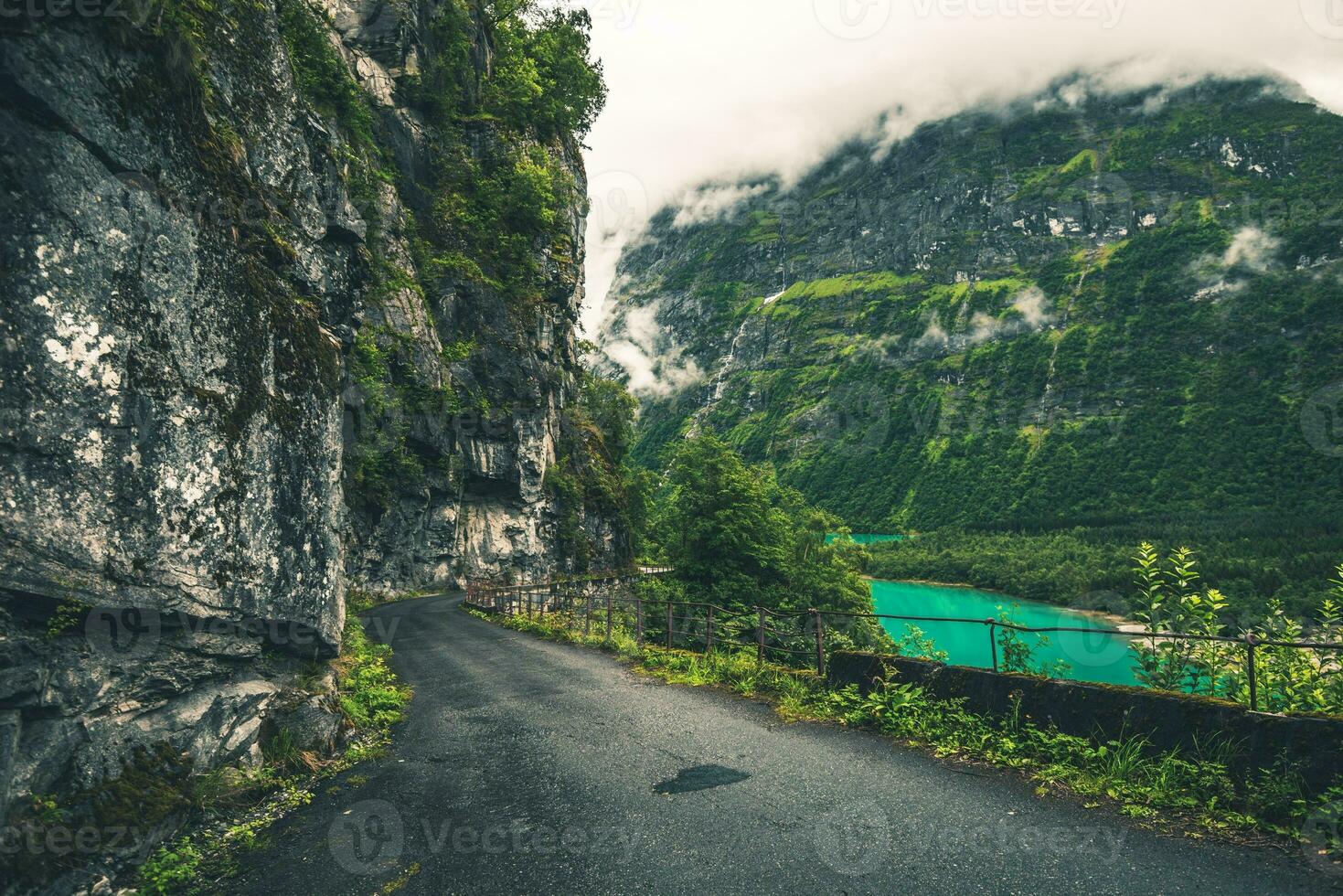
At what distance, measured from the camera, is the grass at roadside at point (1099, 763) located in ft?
14.7

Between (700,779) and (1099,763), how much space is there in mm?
3857

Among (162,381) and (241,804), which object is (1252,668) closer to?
(241,804)

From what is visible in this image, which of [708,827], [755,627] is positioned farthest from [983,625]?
[708,827]

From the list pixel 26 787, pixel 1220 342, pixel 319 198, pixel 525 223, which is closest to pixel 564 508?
pixel 525 223

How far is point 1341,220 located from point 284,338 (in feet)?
933

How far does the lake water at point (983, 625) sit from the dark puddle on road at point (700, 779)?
27.1 meters

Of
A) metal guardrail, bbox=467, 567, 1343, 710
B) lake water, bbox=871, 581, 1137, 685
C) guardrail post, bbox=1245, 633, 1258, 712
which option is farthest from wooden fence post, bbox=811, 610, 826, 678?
lake water, bbox=871, 581, 1137, 685

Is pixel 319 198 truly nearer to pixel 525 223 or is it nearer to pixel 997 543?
pixel 525 223

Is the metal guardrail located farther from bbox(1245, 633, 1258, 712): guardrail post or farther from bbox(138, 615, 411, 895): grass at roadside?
bbox(138, 615, 411, 895): grass at roadside

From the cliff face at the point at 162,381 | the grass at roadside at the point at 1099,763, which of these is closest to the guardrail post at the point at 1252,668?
the grass at roadside at the point at 1099,763

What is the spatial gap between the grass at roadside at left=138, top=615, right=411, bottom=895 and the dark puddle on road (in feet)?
12.5

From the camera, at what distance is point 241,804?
588 centimetres

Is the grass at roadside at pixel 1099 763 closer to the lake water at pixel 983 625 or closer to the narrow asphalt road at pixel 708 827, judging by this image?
the narrow asphalt road at pixel 708 827

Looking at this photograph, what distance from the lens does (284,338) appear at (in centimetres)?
741
